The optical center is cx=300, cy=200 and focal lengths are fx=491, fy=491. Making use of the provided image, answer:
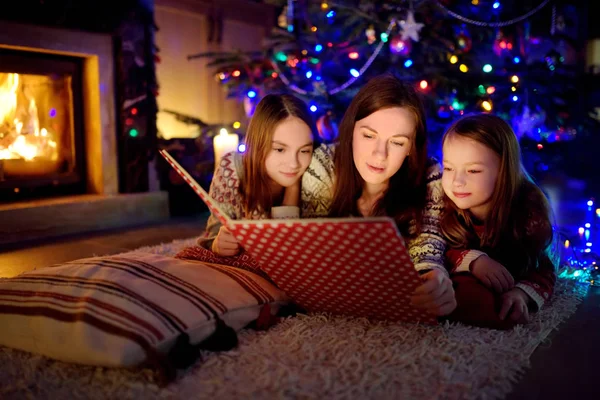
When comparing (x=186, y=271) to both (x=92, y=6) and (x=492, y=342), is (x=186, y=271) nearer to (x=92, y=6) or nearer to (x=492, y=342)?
(x=492, y=342)

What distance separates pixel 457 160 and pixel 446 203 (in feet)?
0.51

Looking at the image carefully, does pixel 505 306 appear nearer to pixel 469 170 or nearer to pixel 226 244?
pixel 469 170

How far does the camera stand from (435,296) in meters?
1.07

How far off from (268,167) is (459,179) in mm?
531

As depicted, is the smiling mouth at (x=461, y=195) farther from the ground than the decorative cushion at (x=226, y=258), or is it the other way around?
the smiling mouth at (x=461, y=195)

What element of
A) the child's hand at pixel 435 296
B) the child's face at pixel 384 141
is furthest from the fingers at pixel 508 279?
the child's face at pixel 384 141

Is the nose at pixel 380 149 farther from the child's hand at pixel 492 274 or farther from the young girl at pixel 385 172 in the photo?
the child's hand at pixel 492 274

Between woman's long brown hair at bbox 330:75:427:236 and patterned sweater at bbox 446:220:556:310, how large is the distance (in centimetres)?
13

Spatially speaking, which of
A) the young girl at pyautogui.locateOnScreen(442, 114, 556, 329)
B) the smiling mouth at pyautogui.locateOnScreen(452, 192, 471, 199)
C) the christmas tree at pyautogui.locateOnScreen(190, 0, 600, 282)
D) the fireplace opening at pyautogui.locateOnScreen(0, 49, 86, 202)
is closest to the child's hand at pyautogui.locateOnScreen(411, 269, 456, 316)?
the young girl at pyautogui.locateOnScreen(442, 114, 556, 329)

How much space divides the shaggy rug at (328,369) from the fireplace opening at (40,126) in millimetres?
1693

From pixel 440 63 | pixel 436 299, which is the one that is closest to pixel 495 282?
pixel 436 299

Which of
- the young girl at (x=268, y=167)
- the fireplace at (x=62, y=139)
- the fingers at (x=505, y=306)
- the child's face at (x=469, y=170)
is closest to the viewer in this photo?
the fingers at (x=505, y=306)

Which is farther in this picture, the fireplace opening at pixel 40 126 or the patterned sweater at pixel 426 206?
the fireplace opening at pixel 40 126

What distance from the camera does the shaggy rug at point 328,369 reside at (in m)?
0.88
